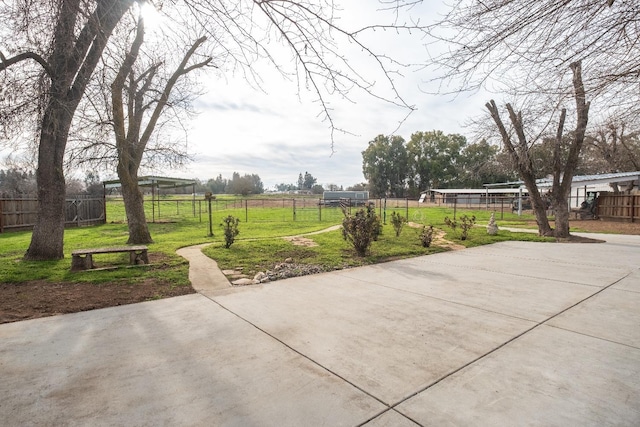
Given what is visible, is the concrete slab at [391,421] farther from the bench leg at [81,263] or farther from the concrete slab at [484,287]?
the bench leg at [81,263]

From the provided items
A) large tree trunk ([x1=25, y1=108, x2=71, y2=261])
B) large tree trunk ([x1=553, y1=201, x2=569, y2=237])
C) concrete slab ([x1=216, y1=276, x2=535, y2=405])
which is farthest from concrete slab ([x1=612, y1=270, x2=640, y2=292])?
large tree trunk ([x1=25, y1=108, x2=71, y2=261])

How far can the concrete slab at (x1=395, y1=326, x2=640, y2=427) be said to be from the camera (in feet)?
6.26

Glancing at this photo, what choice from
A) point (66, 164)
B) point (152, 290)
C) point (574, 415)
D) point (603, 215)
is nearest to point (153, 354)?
point (152, 290)

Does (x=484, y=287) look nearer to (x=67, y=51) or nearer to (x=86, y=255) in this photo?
(x=67, y=51)

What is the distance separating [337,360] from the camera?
2.62 metres

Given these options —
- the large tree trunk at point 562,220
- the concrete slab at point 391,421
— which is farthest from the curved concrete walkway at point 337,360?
the large tree trunk at point 562,220

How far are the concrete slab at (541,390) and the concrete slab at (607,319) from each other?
0.94ft

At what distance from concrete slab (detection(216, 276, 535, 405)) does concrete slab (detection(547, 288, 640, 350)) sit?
1.60ft

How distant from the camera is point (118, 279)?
545 cm

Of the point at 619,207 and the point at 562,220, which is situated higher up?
the point at 619,207

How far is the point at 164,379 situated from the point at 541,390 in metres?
2.56

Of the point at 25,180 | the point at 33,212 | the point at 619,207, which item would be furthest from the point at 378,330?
the point at 619,207

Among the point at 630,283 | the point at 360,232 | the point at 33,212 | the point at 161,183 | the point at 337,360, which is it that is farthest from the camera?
the point at 161,183

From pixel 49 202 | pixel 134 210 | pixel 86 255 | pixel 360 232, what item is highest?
pixel 49 202
